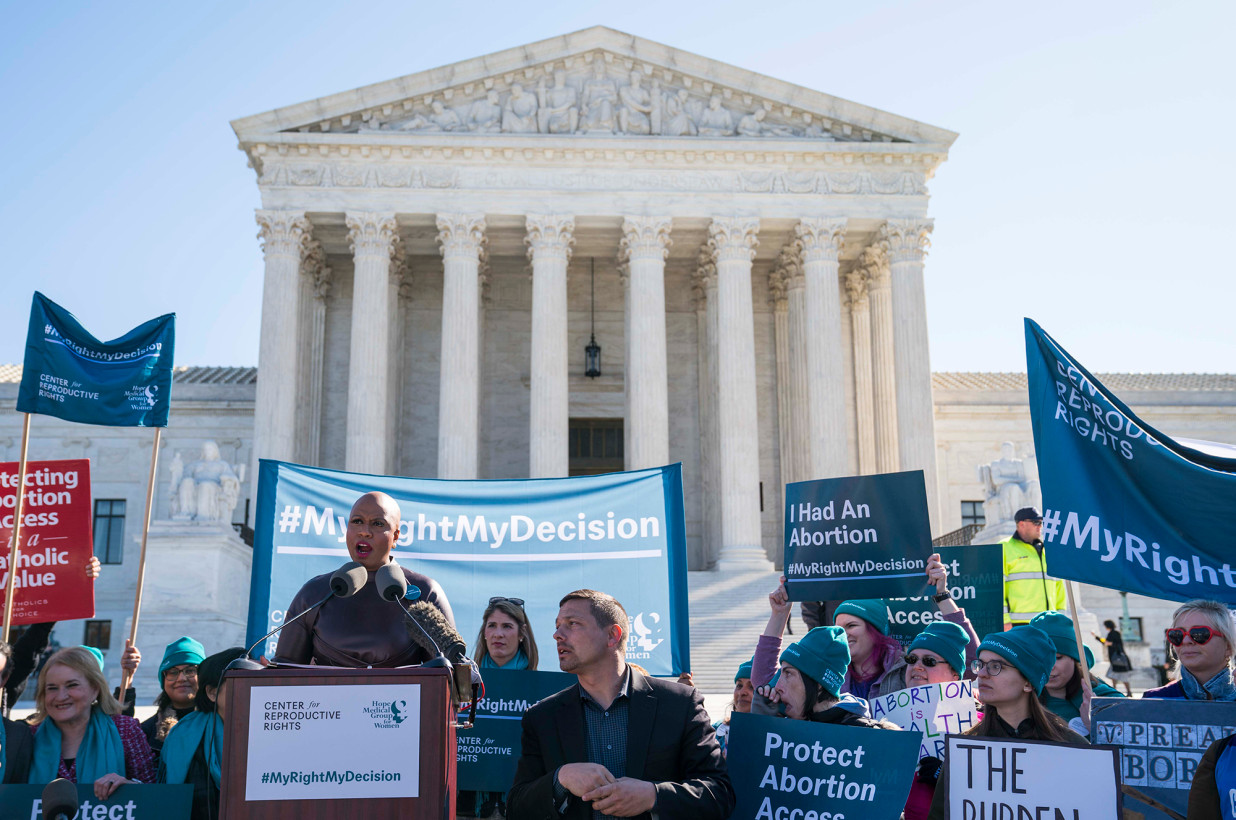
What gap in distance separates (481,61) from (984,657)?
2958 cm

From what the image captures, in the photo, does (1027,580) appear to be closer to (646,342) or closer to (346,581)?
(346,581)

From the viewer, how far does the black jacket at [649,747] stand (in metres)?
4.92

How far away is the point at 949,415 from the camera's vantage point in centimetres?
3959

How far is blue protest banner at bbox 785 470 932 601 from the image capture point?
9562 millimetres

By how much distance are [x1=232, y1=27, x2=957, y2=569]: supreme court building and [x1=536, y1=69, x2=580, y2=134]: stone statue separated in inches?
3.1

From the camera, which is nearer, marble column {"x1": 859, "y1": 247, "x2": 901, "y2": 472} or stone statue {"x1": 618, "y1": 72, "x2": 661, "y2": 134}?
stone statue {"x1": 618, "y1": 72, "x2": 661, "y2": 134}

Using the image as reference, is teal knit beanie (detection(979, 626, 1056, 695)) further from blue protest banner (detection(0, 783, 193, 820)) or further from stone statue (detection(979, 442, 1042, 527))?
stone statue (detection(979, 442, 1042, 527))

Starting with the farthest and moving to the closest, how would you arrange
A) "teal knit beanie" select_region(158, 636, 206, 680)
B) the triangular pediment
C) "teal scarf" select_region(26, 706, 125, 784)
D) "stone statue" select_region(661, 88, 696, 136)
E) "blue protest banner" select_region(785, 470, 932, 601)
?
"stone statue" select_region(661, 88, 696, 136), the triangular pediment, "blue protest banner" select_region(785, 470, 932, 601), "teal knit beanie" select_region(158, 636, 206, 680), "teal scarf" select_region(26, 706, 125, 784)

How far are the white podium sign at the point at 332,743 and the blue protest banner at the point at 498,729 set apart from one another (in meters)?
3.26

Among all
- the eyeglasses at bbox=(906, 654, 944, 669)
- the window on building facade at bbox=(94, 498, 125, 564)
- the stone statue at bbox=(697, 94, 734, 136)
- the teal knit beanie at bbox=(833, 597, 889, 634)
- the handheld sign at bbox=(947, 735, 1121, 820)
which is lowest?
the handheld sign at bbox=(947, 735, 1121, 820)

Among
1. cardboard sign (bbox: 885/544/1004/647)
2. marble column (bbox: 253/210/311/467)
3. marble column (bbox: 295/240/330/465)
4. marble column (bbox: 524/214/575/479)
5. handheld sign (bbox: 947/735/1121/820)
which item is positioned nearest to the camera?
handheld sign (bbox: 947/735/1121/820)

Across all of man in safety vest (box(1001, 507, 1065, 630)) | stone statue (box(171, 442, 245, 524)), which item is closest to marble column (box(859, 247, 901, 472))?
stone statue (box(171, 442, 245, 524))

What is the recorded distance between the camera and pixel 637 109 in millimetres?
33250

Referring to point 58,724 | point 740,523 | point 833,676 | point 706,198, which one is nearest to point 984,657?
point 833,676
